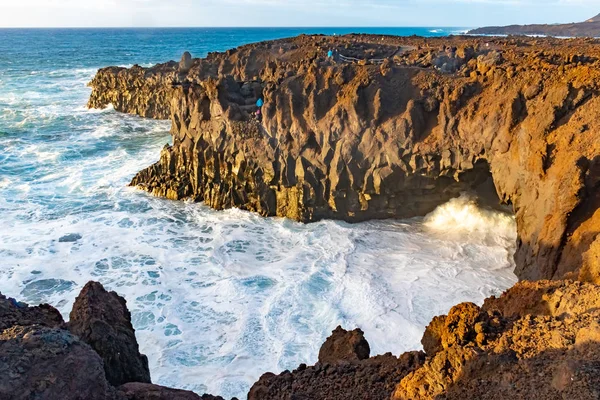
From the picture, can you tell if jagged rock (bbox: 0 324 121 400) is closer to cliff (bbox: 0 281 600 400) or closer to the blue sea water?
cliff (bbox: 0 281 600 400)

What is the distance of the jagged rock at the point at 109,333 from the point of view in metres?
5.49

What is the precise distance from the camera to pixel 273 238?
1495 centimetres

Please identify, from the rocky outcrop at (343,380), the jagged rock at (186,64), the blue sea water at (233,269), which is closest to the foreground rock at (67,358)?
the rocky outcrop at (343,380)

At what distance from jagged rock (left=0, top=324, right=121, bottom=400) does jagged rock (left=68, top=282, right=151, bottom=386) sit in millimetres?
970

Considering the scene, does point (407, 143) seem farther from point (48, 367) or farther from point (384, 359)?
point (48, 367)

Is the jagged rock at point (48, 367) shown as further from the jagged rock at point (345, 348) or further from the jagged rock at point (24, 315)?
the jagged rock at point (345, 348)

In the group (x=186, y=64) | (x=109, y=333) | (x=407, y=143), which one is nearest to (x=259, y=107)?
(x=407, y=143)

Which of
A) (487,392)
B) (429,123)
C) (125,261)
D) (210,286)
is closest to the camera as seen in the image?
(487,392)

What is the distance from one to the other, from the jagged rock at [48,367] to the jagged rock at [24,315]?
1.39 feet

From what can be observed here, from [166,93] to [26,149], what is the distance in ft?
35.3

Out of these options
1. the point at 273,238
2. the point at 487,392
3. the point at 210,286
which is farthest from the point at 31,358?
the point at 273,238

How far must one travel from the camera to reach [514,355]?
493cm

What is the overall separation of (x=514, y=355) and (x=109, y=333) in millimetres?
4371

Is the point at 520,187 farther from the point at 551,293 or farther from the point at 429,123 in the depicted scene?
the point at 551,293
